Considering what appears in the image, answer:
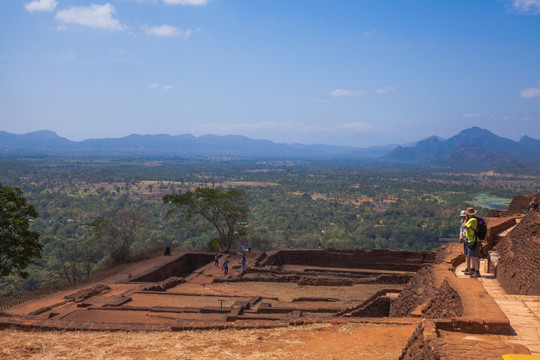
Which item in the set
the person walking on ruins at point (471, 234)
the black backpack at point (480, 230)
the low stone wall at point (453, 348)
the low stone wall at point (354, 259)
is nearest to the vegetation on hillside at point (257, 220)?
the low stone wall at point (354, 259)

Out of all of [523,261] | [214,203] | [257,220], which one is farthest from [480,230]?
[257,220]

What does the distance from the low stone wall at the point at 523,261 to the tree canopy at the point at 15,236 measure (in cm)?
1397

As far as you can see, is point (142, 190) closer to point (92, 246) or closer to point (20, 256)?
point (92, 246)

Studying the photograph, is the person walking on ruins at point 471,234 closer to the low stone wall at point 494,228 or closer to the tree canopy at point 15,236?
the low stone wall at point 494,228

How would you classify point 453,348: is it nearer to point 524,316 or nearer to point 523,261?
point 524,316

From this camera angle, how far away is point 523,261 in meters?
8.27

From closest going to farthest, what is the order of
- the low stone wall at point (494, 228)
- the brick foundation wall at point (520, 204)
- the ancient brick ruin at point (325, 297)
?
the ancient brick ruin at point (325, 297), the low stone wall at point (494, 228), the brick foundation wall at point (520, 204)

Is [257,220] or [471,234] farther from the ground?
[471,234]

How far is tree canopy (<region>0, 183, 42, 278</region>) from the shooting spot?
42.8 ft

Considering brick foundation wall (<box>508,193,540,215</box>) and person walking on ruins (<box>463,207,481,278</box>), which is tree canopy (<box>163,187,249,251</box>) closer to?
brick foundation wall (<box>508,193,540,215</box>)

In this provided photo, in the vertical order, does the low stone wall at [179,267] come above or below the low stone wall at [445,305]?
below

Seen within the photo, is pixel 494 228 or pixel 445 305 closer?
pixel 445 305

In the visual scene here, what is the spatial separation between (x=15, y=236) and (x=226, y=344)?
32.1 feet

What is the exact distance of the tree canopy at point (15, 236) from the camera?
13055 mm
